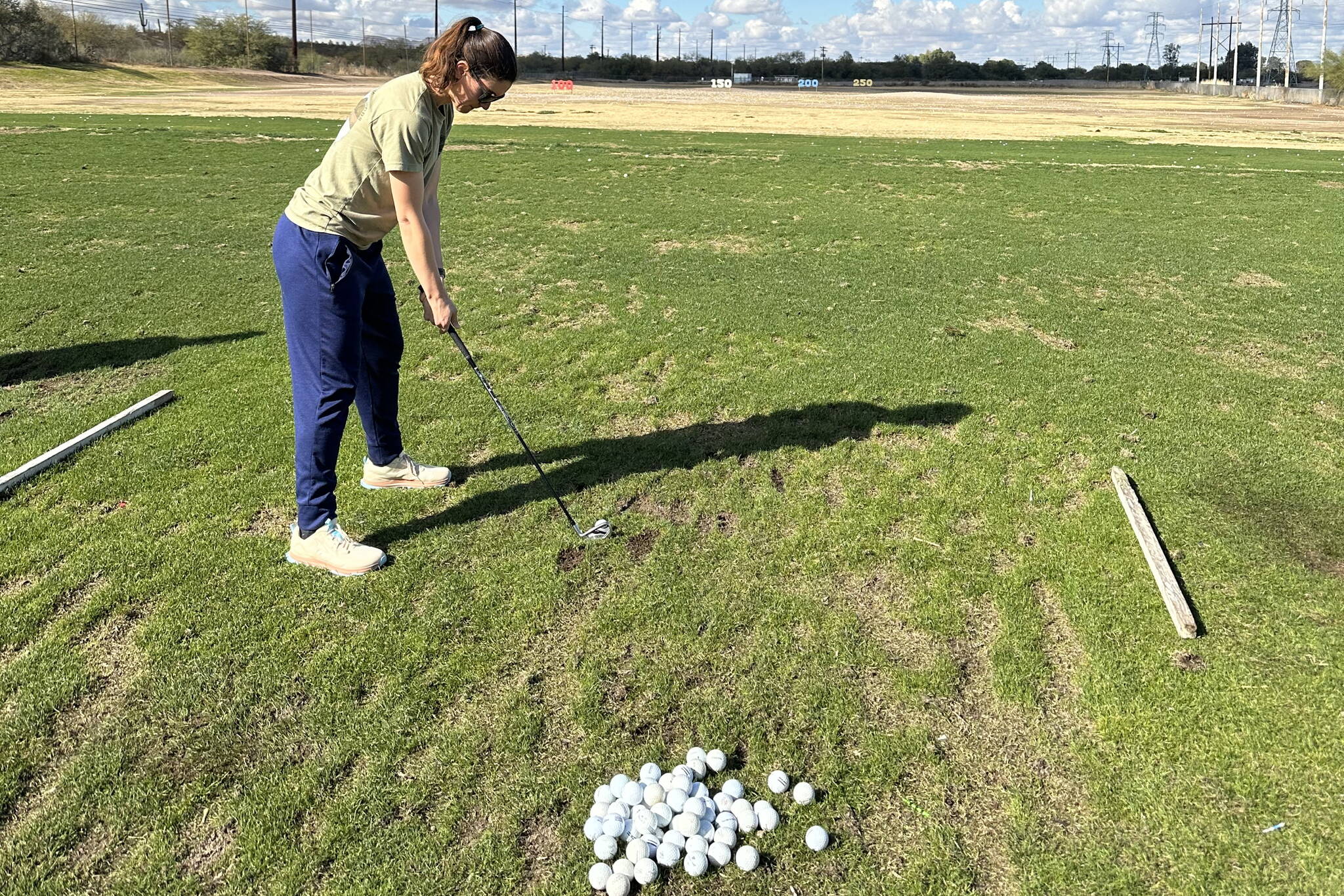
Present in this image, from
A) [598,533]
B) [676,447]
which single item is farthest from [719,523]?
[676,447]

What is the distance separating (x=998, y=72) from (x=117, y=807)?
475ft

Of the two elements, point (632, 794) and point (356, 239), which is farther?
point (356, 239)

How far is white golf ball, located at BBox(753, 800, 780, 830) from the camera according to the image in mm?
2969

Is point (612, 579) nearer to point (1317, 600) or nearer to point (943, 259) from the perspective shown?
point (1317, 600)

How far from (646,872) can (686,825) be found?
0.69 ft

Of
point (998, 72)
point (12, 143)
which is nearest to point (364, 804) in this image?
point (12, 143)

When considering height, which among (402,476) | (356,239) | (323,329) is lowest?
(402,476)

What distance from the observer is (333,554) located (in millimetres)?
4316

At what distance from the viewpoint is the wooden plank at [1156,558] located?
13.2ft

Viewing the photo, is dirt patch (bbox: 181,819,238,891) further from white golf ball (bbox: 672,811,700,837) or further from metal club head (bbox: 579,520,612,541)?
metal club head (bbox: 579,520,612,541)

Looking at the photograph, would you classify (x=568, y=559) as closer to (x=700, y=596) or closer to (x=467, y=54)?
Result: (x=700, y=596)

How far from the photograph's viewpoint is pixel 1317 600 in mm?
4250

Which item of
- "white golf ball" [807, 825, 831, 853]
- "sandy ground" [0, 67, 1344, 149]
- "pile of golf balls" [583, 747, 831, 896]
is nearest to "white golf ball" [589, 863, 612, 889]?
"pile of golf balls" [583, 747, 831, 896]

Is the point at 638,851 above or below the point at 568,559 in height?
below
